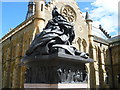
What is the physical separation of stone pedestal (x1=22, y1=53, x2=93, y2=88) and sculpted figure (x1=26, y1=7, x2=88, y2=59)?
26 cm

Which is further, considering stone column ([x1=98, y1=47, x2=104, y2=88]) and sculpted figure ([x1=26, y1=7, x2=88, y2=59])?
stone column ([x1=98, y1=47, x2=104, y2=88])

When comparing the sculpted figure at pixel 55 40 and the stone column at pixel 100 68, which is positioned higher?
the sculpted figure at pixel 55 40

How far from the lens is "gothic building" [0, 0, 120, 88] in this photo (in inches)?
909

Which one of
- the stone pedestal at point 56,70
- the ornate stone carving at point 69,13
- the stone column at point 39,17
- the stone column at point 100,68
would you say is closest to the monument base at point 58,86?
the stone pedestal at point 56,70

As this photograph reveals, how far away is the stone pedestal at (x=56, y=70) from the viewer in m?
4.70

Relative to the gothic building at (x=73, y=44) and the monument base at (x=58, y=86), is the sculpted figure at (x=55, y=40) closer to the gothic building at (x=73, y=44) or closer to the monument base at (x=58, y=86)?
the monument base at (x=58, y=86)

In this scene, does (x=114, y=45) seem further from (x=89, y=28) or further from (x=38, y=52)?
(x=38, y=52)

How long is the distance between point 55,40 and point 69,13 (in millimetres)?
24430

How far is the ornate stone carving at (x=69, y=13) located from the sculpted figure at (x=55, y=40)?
22.1 metres

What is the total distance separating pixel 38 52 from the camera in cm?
511

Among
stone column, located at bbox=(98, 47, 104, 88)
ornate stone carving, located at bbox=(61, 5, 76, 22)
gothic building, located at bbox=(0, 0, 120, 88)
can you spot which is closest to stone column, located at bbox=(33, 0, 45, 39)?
gothic building, located at bbox=(0, 0, 120, 88)

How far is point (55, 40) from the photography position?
5.22 meters

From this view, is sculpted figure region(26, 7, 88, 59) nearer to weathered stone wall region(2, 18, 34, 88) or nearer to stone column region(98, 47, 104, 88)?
weathered stone wall region(2, 18, 34, 88)

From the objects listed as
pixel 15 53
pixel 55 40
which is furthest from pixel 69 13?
pixel 55 40
